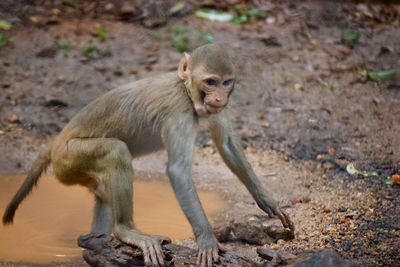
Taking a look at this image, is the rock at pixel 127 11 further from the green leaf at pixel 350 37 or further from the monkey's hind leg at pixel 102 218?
the monkey's hind leg at pixel 102 218

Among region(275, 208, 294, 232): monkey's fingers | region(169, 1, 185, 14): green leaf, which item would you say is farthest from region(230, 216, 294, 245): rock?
region(169, 1, 185, 14): green leaf

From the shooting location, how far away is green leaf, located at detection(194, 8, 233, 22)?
41.1ft

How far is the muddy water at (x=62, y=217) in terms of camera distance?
230 inches

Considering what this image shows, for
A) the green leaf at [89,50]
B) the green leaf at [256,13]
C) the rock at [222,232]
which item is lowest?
the green leaf at [89,50]

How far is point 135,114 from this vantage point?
5.63 meters

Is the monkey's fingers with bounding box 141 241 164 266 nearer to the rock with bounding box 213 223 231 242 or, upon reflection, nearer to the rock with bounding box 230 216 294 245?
the rock with bounding box 213 223 231 242

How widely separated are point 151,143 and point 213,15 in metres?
7.52

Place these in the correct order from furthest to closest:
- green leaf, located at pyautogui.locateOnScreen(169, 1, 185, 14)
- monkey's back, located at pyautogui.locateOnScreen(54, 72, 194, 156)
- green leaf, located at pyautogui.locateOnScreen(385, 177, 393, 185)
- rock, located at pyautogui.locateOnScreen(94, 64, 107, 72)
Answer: green leaf, located at pyautogui.locateOnScreen(169, 1, 185, 14) < rock, located at pyautogui.locateOnScreen(94, 64, 107, 72) < green leaf, located at pyautogui.locateOnScreen(385, 177, 393, 185) < monkey's back, located at pyautogui.locateOnScreen(54, 72, 194, 156)

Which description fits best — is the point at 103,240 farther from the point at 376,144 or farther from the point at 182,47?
the point at 182,47

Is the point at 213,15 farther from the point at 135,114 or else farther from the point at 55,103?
the point at 135,114

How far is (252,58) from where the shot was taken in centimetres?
1095

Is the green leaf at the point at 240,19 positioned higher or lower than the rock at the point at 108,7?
lower

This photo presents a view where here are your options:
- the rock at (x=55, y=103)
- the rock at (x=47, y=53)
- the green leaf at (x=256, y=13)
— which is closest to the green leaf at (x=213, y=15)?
the green leaf at (x=256, y=13)

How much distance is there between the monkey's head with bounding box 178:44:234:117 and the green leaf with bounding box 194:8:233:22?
24.7ft
